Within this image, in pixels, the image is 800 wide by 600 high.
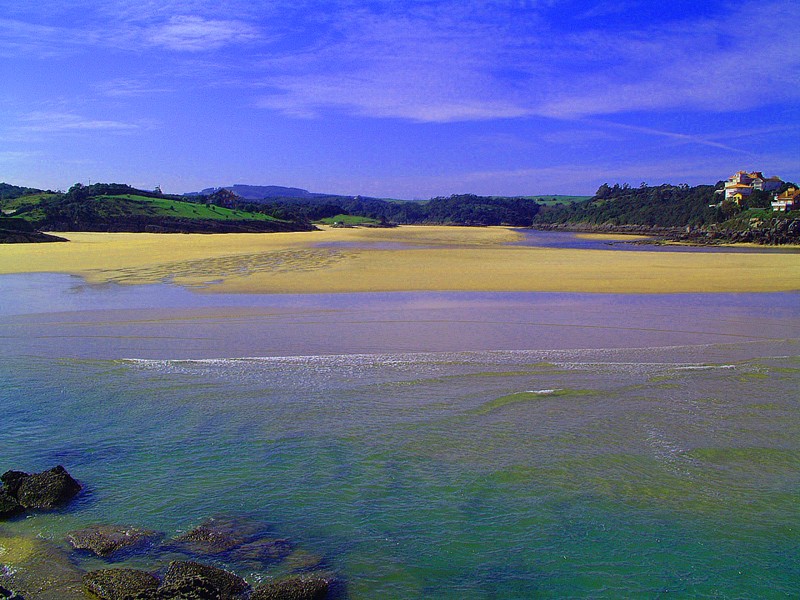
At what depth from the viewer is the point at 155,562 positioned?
15.5ft

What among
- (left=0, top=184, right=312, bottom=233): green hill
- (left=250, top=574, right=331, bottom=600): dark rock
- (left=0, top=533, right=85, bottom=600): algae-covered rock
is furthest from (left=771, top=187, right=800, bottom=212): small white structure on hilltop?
(left=0, top=533, right=85, bottom=600): algae-covered rock

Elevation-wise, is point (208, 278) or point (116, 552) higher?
point (208, 278)

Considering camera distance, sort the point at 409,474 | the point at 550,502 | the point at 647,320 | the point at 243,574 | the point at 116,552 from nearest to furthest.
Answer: the point at 243,574
the point at 116,552
the point at 550,502
the point at 409,474
the point at 647,320

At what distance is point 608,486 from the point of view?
6.06 m

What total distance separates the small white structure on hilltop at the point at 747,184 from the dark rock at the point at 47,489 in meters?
103

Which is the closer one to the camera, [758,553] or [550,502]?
[758,553]

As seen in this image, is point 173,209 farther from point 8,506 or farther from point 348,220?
point 8,506

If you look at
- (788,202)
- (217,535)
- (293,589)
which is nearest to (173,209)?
(788,202)

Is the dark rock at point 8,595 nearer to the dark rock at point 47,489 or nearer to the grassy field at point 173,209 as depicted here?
the dark rock at point 47,489

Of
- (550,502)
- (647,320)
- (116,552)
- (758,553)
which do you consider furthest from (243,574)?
(647,320)

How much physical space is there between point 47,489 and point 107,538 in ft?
3.40

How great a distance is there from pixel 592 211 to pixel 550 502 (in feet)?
390

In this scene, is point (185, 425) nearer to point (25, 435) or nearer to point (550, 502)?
point (25, 435)

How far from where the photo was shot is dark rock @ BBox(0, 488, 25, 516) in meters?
5.38
